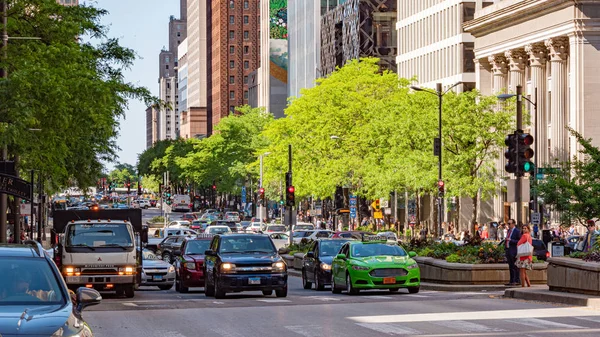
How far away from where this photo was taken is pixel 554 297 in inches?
1061

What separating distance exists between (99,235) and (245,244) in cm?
384

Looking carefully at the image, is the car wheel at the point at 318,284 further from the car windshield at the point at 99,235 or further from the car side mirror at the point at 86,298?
the car side mirror at the point at 86,298

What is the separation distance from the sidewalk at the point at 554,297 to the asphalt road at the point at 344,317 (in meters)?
0.38

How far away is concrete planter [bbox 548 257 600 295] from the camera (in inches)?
1029

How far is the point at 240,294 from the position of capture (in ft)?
115

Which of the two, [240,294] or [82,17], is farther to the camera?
[82,17]

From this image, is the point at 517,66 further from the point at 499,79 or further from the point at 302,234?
the point at 302,234

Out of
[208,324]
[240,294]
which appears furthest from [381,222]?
[208,324]

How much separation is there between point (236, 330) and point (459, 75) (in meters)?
84.2

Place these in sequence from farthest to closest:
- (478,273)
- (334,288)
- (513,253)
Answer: (478,273), (334,288), (513,253)

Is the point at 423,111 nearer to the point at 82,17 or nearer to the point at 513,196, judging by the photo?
the point at 82,17

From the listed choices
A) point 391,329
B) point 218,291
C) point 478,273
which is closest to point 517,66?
point 478,273

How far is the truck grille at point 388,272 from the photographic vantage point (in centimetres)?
3216

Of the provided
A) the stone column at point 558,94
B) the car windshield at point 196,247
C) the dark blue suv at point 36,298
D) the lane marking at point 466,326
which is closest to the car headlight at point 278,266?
the car windshield at point 196,247
